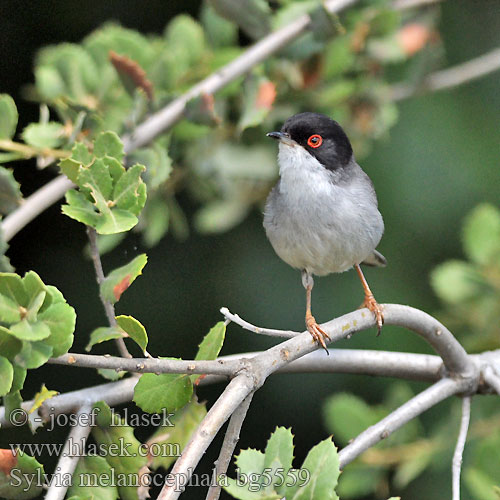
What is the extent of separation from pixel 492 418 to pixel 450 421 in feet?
0.56

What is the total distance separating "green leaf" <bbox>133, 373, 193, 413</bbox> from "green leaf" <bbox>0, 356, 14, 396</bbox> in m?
0.36

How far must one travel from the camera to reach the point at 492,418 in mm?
3295

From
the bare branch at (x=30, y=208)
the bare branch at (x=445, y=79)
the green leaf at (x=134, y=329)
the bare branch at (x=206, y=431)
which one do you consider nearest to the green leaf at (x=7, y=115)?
the bare branch at (x=30, y=208)

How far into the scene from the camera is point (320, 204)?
8.93 ft

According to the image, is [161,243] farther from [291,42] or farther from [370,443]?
[370,443]

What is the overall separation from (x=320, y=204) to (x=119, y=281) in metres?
1.07

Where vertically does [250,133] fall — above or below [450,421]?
above

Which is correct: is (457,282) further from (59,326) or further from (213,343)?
(59,326)

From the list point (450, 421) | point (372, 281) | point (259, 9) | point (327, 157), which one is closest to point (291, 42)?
point (259, 9)

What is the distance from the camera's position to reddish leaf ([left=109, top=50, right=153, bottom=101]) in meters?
3.05

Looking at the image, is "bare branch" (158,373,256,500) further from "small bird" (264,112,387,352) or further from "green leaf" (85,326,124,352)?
"small bird" (264,112,387,352)

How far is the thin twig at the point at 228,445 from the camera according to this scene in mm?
1600

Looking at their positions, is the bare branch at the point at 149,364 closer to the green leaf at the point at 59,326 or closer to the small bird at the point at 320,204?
the green leaf at the point at 59,326

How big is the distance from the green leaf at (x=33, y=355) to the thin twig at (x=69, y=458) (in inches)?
12.7
